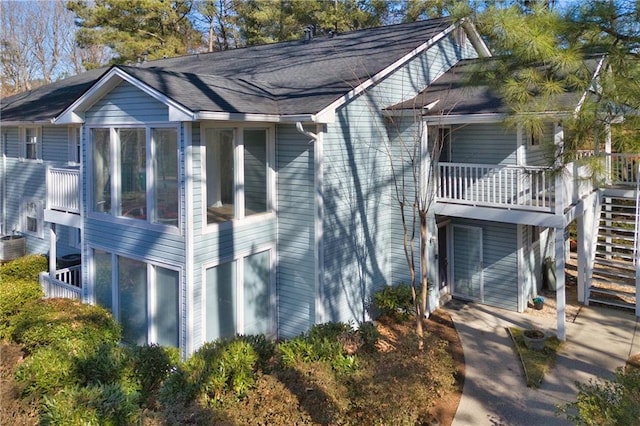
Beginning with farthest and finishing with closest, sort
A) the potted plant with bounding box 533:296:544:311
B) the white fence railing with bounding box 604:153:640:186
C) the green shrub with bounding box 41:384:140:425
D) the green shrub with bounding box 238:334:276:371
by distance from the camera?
the white fence railing with bounding box 604:153:640:186, the potted plant with bounding box 533:296:544:311, the green shrub with bounding box 238:334:276:371, the green shrub with bounding box 41:384:140:425

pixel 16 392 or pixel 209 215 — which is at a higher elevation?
pixel 209 215

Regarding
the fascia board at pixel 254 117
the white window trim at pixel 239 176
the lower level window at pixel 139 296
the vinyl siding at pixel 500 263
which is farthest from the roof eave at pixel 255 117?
the vinyl siding at pixel 500 263

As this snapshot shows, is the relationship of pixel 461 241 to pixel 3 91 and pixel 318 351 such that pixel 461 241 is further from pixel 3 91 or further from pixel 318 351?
pixel 3 91

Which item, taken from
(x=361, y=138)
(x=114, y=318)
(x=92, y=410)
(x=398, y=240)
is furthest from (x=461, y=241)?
(x=92, y=410)

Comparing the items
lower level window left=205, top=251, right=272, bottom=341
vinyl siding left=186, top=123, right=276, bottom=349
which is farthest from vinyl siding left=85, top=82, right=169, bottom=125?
lower level window left=205, top=251, right=272, bottom=341

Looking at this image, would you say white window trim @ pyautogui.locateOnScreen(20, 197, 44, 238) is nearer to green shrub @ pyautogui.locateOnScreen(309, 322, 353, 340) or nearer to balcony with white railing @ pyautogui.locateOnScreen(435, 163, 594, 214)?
green shrub @ pyautogui.locateOnScreen(309, 322, 353, 340)

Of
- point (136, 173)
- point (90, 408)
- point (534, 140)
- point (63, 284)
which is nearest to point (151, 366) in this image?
point (90, 408)

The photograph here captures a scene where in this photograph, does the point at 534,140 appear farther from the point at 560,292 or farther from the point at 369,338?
the point at 369,338
